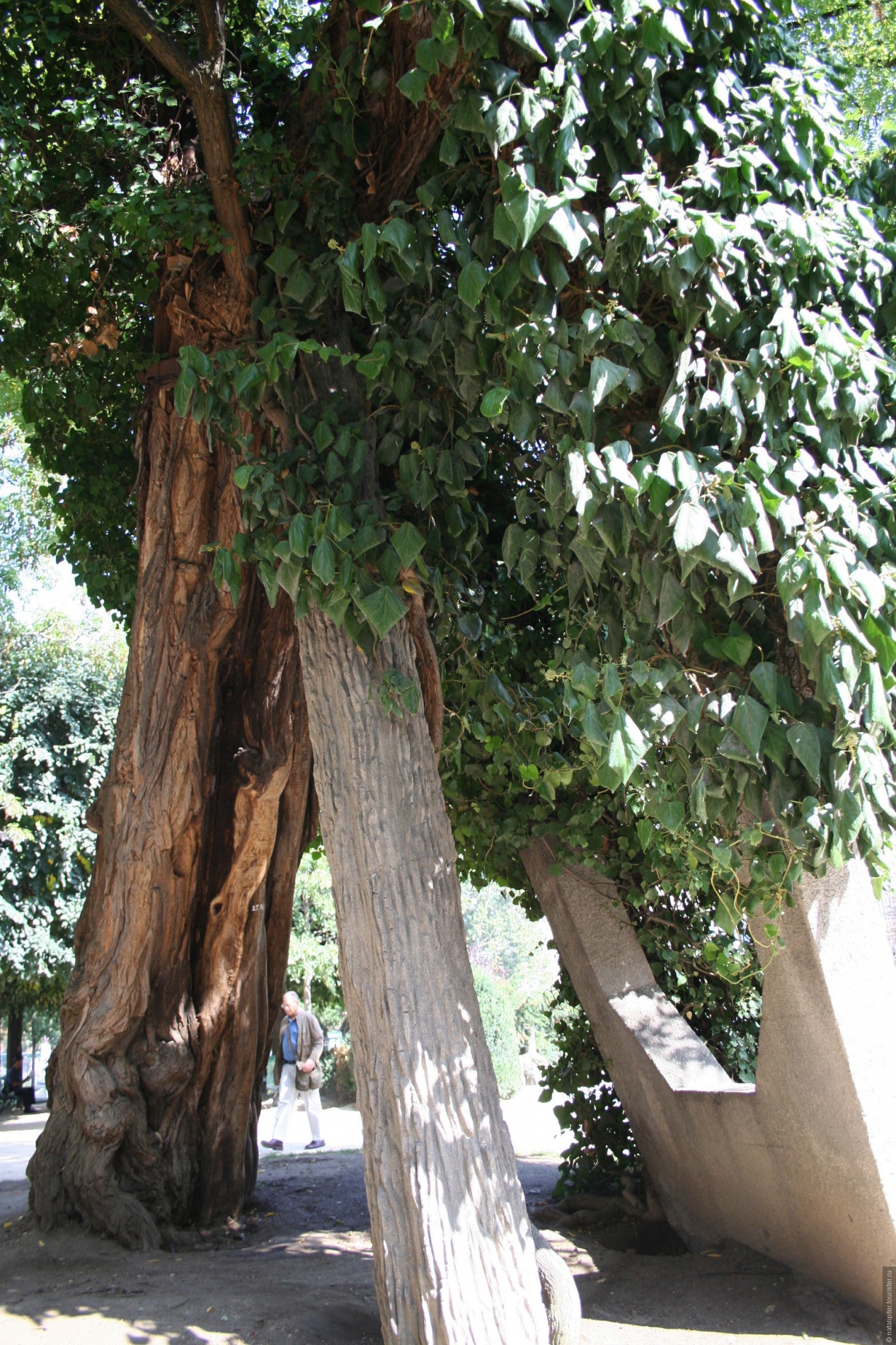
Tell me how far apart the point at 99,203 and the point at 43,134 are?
97 cm

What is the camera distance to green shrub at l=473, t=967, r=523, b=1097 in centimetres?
1920

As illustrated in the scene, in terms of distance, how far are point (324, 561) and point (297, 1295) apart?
2.90m

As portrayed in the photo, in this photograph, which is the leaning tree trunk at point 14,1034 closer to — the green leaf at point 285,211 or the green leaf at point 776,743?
the green leaf at point 285,211

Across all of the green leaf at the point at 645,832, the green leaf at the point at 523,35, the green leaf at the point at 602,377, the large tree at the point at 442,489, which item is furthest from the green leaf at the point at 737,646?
the green leaf at the point at 523,35

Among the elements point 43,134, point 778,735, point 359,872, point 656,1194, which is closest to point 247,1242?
point 656,1194

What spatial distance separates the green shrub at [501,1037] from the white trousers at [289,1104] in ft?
31.8

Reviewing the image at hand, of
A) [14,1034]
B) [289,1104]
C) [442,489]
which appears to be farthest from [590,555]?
[14,1034]

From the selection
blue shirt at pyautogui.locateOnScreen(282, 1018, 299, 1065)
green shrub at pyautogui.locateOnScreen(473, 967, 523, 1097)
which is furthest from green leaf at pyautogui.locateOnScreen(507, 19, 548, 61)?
green shrub at pyautogui.locateOnScreen(473, 967, 523, 1097)

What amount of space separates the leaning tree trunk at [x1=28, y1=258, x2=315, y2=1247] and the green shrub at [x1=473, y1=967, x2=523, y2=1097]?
14080 millimetres

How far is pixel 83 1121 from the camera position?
15.6 ft

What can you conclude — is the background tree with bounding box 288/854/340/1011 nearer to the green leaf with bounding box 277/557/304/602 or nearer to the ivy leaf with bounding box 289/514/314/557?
the green leaf with bounding box 277/557/304/602

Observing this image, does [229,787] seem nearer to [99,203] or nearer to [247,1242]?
[247,1242]

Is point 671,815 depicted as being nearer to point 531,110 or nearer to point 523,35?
point 531,110

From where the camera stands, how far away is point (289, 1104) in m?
9.15
